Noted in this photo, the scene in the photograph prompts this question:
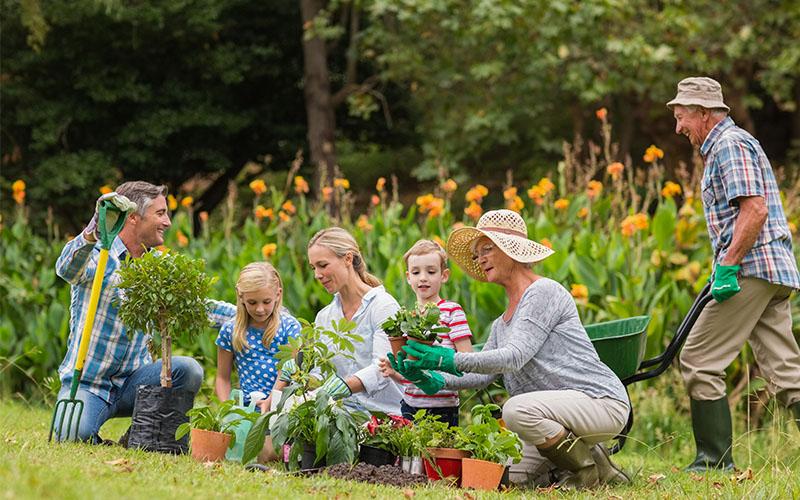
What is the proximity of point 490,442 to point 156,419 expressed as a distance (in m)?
1.50

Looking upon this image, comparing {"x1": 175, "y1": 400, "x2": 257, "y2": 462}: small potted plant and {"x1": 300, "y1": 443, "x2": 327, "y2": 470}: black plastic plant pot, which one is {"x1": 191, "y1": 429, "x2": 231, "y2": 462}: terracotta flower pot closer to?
{"x1": 175, "y1": 400, "x2": 257, "y2": 462}: small potted plant

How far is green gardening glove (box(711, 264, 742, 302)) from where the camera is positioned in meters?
4.71

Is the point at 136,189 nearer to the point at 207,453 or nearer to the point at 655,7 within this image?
the point at 207,453

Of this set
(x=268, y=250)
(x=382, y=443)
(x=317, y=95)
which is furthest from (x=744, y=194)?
(x=317, y=95)

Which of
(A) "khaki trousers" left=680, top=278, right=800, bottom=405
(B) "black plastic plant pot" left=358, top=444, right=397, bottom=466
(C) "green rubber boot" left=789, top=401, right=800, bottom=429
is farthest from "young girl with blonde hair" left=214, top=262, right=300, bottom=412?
(C) "green rubber boot" left=789, top=401, right=800, bottom=429

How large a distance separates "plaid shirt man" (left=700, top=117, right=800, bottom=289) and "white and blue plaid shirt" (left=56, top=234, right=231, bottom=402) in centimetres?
239

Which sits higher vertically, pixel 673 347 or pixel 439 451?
pixel 673 347

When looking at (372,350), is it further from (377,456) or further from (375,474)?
(375,474)

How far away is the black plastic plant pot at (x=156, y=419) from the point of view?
4.57 metres

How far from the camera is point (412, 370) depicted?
4.10 m

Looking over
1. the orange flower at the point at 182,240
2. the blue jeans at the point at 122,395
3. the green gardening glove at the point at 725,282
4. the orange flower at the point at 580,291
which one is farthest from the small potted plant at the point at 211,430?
the orange flower at the point at 182,240

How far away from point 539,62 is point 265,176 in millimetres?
7287

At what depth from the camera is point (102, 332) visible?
4863mm

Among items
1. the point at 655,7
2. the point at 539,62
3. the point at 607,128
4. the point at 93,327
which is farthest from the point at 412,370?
the point at 655,7
